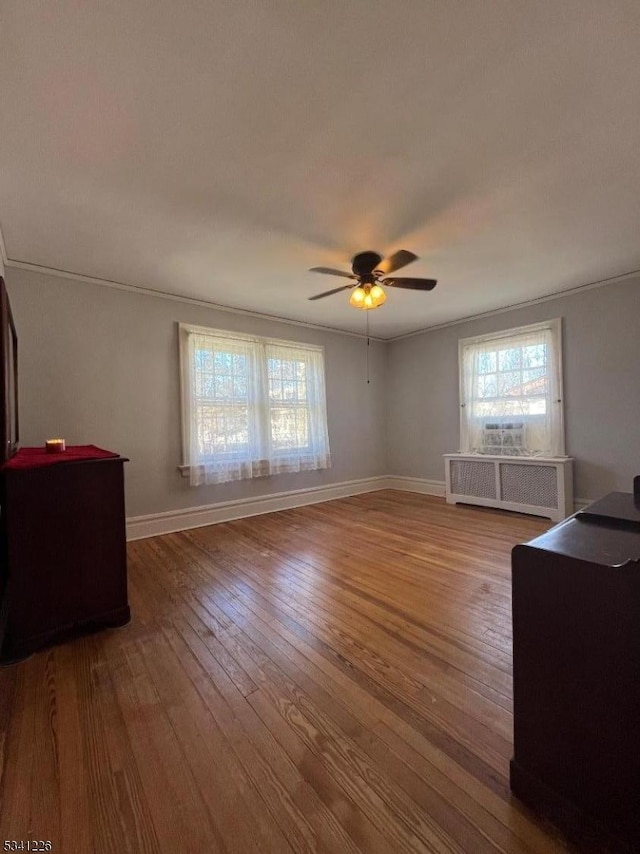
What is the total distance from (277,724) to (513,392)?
→ 4.34m

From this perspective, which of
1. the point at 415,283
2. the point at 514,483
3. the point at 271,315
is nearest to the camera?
the point at 415,283

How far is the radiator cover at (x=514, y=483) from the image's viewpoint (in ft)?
12.6

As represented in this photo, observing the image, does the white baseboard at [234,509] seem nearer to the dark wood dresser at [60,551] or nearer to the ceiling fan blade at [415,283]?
the dark wood dresser at [60,551]

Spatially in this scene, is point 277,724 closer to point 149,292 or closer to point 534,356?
point 149,292

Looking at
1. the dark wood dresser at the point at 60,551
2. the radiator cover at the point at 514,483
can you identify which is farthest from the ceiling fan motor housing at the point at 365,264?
the radiator cover at the point at 514,483

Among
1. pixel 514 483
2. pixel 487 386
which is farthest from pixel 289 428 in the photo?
pixel 514 483

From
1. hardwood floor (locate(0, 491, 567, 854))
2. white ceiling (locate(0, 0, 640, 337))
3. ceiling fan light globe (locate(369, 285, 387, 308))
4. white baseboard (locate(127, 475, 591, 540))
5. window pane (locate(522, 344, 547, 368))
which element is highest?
white ceiling (locate(0, 0, 640, 337))

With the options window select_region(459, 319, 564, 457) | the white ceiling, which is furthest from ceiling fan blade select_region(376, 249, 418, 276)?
window select_region(459, 319, 564, 457)

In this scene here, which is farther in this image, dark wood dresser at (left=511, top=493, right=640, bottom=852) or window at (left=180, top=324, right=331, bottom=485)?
window at (left=180, top=324, right=331, bottom=485)

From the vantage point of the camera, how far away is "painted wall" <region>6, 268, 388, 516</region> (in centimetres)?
307

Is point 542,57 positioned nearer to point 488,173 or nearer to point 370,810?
point 488,173

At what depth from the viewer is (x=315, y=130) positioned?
5.58 feet

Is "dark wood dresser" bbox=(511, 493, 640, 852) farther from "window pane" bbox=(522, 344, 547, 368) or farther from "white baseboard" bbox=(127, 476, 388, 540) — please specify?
"window pane" bbox=(522, 344, 547, 368)

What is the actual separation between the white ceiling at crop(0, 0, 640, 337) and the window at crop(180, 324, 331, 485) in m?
1.22
